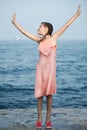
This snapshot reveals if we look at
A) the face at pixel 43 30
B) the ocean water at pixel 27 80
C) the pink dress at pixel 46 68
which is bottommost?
the ocean water at pixel 27 80

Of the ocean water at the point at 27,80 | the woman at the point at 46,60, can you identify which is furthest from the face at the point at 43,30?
the ocean water at the point at 27,80

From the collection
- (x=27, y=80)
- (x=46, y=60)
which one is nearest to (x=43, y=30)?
(x=46, y=60)

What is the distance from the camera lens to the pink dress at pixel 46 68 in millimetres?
4090

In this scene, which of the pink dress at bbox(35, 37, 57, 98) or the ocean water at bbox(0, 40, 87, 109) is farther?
the ocean water at bbox(0, 40, 87, 109)

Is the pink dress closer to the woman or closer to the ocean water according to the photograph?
the woman

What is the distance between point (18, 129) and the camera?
4.16 m

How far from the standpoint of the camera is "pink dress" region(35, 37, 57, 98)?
4.09 metres

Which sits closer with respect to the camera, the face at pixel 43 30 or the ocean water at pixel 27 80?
the face at pixel 43 30

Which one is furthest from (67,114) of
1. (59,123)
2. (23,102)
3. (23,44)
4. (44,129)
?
(23,102)

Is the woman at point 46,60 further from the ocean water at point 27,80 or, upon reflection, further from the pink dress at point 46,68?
the ocean water at point 27,80

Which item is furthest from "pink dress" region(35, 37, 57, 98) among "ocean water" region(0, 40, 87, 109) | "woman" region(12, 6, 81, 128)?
"ocean water" region(0, 40, 87, 109)

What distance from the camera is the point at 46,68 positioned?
409cm

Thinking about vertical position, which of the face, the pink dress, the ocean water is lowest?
the ocean water

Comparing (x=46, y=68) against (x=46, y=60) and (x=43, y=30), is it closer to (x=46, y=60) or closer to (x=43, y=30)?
(x=46, y=60)
